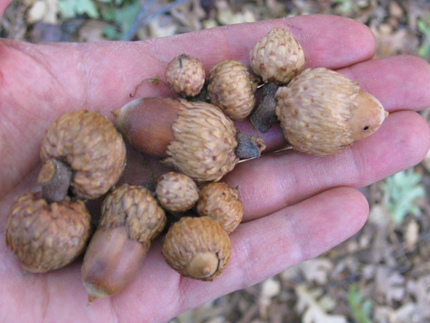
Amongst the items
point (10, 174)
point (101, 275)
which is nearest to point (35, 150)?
point (10, 174)

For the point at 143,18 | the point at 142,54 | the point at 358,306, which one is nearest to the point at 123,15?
the point at 143,18

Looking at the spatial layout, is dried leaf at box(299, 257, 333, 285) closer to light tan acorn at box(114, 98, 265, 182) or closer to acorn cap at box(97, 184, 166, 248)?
light tan acorn at box(114, 98, 265, 182)

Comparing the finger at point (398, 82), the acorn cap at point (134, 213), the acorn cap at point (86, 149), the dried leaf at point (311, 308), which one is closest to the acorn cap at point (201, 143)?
the acorn cap at point (134, 213)

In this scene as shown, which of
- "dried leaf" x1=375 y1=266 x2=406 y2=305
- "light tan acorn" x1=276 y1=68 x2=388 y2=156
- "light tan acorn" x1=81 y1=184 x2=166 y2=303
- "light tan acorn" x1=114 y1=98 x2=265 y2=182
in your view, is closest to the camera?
"light tan acorn" x1=81 y1=184 x2=166 y2=303

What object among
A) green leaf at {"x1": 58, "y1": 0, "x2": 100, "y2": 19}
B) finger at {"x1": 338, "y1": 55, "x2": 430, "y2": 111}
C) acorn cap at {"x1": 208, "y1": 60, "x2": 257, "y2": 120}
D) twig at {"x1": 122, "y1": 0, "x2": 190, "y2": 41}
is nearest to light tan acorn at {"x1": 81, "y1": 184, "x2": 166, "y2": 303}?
acorn cap at {"x1": 208, "y1": 60, "x2": 257, "y2": 120}

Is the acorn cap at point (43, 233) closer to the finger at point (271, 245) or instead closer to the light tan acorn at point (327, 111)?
the finger at point (271, 245)

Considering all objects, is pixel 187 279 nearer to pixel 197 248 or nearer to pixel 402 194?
pixel 197 248
